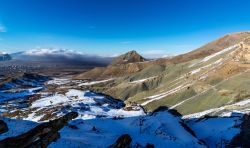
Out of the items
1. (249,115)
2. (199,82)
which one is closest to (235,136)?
(249,115)

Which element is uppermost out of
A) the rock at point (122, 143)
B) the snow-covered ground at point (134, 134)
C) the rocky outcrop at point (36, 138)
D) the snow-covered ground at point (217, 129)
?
the rocky outcrop at point (36, 138)

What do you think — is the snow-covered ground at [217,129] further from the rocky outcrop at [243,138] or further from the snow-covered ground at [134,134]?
the snow-covered ground at [134,134]

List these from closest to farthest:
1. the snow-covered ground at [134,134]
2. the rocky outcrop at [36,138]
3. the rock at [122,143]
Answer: the rocky outcrop at [36,138] < the rock at [122,143] < the snow-covered ground at [134,134]

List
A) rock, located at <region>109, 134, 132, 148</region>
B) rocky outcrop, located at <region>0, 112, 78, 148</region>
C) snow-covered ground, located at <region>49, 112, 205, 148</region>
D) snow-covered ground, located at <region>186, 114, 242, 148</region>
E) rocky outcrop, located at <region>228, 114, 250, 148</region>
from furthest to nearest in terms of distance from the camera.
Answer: snow-covered ground, located at <region>186, 114, 242, 148</region>, rocky outcrop, located at <region>228, 114, 250, 148</region>, snow-covered ground, located at <region>49, 112, 205, 148</region>, rock, located at <region>109, 134, 132, 148</region>, rocky outcrop, located at <region>0, 112, 78, 148</region>

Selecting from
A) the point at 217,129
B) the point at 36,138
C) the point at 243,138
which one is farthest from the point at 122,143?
the point at 217,129

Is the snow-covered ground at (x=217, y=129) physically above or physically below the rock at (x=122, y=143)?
below

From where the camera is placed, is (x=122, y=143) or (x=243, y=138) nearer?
(x=122, y=143)

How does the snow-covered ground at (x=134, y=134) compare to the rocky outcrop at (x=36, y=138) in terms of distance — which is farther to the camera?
the snow-covered ground at (x=134, y=134)

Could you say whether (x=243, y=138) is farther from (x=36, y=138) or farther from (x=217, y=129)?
(x=36, y=138)

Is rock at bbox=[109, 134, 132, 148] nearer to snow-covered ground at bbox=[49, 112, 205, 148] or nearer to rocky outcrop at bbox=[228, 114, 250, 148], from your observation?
snow-covered ground at bbox=[49, 112, 205, 148]

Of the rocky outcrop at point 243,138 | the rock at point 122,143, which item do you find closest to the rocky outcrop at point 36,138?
the rock at point 122,143

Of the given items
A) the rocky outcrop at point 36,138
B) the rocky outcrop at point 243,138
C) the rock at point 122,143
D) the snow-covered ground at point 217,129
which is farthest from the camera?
the snow-covered ground at point 217,129

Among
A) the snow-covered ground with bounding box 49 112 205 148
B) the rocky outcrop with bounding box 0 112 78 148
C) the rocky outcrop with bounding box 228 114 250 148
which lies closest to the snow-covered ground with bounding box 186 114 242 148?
the rocky outcrop with bounding box 228 114 250 148
